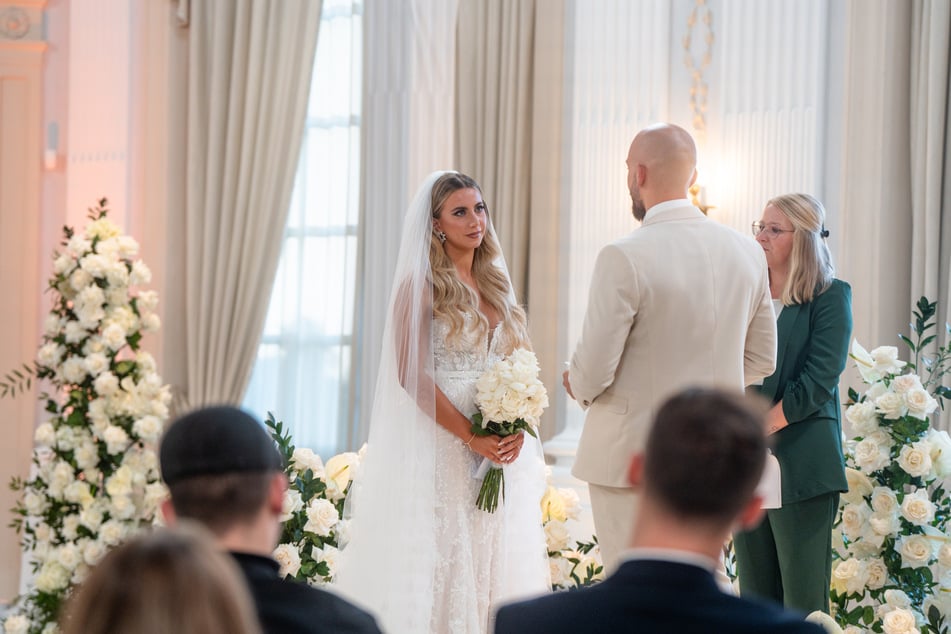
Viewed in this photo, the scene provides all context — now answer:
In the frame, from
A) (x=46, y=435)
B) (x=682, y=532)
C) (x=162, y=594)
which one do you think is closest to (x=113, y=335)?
(x=46, y=435)

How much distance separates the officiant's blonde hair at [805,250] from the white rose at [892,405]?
469mm

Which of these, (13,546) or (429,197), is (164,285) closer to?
(13,546)

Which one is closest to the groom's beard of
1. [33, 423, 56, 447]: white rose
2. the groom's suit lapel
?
the groom's suit lapel

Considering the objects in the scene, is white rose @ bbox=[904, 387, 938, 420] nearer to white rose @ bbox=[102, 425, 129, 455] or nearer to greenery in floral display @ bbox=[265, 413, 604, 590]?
greenery in floral display @ bbox=[265, 413, 604, 590]

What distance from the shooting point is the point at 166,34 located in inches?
292

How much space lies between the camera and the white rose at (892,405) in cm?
410

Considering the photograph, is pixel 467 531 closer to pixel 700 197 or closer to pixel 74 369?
pixel 700 197

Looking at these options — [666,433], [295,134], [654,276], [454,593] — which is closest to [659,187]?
[654,276]

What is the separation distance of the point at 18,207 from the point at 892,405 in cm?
603

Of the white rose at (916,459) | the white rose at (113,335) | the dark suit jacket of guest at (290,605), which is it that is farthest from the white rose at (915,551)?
the white rose at (113,335)

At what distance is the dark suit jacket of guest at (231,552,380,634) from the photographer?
178cm

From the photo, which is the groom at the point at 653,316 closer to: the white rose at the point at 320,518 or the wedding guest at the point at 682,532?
the white rose at the point at 320,518

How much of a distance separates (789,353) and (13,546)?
576cm

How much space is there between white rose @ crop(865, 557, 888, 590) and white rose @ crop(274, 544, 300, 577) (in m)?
2.13
